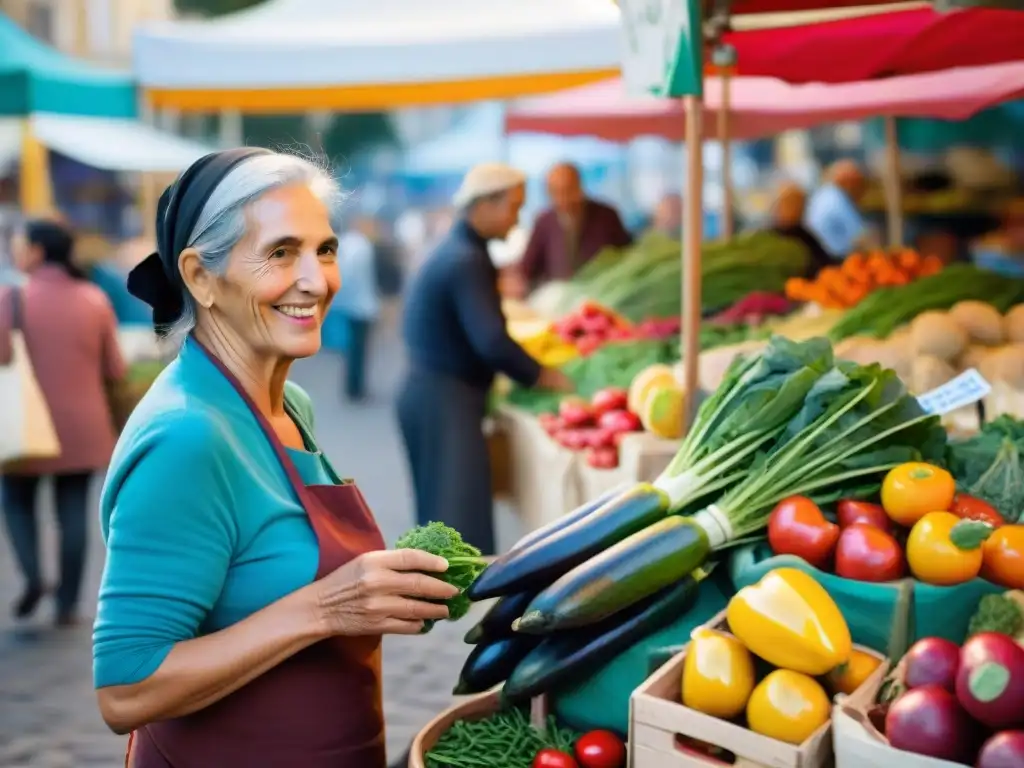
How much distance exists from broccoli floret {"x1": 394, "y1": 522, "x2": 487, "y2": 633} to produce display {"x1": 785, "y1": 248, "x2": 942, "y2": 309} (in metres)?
3.85

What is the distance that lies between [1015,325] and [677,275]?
2496 millimetres

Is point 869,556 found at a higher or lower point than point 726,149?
lower

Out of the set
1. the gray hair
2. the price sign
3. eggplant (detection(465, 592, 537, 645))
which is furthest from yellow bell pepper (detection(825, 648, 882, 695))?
the price sign

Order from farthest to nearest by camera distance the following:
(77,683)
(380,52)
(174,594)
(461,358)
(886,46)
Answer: (380,52)
(461,358)
(77,683)
(886,46)
(174,594)

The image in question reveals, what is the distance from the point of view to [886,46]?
3.54m

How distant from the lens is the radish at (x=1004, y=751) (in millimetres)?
1568

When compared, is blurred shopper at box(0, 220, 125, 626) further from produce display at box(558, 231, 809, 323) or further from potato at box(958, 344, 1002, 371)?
potato at box(958, 344, 1002, 371)

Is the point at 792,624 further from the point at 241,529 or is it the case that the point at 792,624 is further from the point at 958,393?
the point at 958,393

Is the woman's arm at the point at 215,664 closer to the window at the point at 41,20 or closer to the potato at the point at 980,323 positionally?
the potato at the point at 980,323

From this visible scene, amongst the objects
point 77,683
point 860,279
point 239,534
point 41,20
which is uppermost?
point 41,20

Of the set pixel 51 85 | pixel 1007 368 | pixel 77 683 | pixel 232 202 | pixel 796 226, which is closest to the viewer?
pixel 232 202

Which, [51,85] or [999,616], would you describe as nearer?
[999,616]

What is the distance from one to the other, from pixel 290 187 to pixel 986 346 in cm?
336

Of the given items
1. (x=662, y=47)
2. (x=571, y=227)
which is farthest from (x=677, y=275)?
(x=662, y=47)
